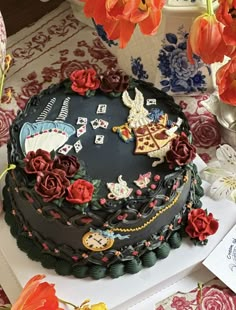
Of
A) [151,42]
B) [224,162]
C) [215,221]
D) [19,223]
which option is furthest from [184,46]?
[19,223]

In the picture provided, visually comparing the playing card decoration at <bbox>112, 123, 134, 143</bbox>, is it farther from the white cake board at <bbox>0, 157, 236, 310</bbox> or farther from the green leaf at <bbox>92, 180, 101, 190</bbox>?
the white cake board at <bbox>0, 157, 236, 310</bbox>

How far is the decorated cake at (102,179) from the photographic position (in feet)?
3.48

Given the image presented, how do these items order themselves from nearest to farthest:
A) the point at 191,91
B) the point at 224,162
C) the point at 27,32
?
the point at 224,162, the point at 191,91, the point at 27,32

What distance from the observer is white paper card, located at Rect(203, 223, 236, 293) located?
46.5 inches

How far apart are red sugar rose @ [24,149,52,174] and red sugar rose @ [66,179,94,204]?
47 mm

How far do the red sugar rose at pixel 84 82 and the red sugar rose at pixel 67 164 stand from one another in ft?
0.51

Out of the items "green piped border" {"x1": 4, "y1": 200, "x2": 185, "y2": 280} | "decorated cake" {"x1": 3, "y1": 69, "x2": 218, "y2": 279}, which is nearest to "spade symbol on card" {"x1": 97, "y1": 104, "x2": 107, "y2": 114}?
"decorated cake" {"x1": 3, "y1": 69, "x2": 218, "y2": 279}

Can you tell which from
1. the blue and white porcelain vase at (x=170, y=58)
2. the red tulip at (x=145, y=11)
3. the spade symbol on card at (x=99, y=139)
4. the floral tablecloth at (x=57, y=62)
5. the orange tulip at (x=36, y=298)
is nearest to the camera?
the orange tulip at (x=36, y=298)

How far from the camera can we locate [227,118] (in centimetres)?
133

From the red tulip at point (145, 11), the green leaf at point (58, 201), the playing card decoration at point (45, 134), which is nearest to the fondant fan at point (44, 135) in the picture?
the playing card decoration at point (45, 134)

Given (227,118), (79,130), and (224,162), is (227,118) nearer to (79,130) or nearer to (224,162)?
(224,162)

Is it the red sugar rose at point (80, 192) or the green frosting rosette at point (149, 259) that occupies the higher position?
the red sugar rose at point (80, 192)

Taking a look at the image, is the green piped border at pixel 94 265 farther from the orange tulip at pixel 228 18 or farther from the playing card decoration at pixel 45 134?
the orange tulip at pixel 228 18

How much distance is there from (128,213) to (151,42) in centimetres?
39
